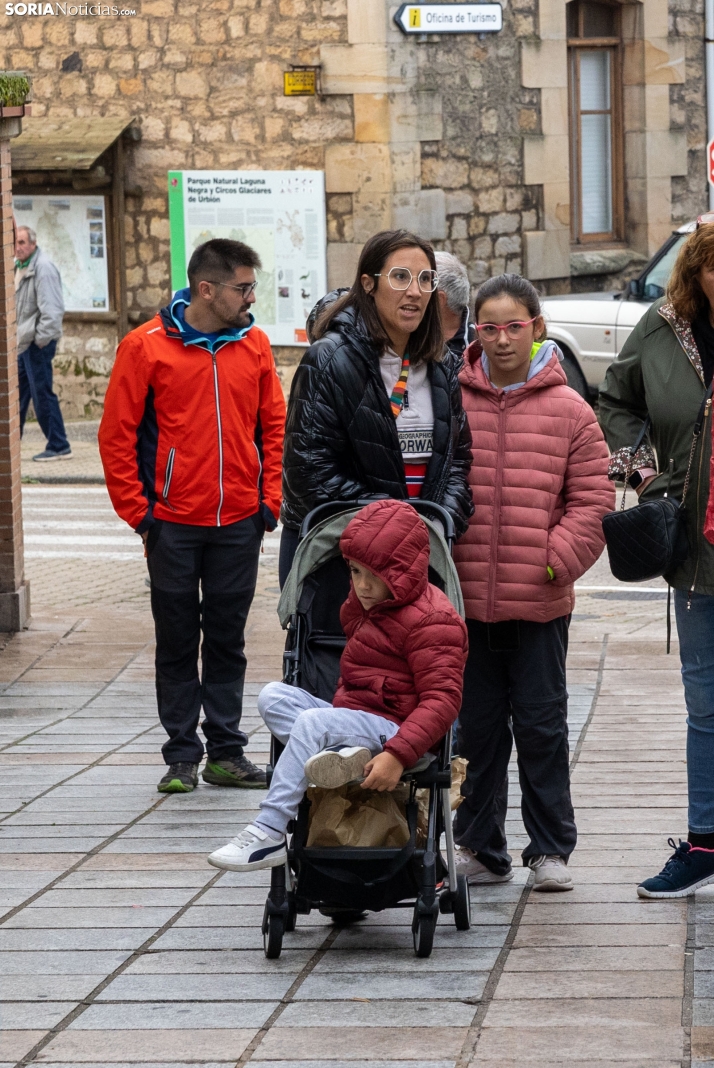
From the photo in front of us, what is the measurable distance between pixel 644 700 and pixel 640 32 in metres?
14.2

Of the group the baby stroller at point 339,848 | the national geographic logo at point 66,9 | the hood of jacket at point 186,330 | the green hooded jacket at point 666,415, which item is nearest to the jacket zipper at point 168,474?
the hood of jacket at point 186,330

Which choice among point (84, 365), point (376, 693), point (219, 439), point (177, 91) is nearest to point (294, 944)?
point (376, 693)

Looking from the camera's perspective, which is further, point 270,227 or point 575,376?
point 270,227

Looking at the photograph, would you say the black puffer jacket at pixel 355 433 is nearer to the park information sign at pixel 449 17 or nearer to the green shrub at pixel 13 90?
the green shrub at pixel 13 90

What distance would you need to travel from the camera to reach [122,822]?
5848 millimetres

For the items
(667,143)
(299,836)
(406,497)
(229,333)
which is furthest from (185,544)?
(667,143)

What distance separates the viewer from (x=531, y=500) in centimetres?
497

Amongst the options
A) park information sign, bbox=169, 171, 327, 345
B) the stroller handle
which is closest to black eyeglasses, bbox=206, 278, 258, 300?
the stroller handle

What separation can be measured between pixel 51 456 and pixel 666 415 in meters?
11.9

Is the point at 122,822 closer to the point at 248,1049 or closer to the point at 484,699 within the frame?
the point at 484,699

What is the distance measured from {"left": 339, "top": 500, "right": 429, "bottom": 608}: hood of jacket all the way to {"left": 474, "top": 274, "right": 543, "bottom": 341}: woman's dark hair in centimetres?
86

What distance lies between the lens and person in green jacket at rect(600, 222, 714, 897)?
480 cm

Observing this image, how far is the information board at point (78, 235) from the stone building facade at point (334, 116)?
26 cm

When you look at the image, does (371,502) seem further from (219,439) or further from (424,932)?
(219,439)
